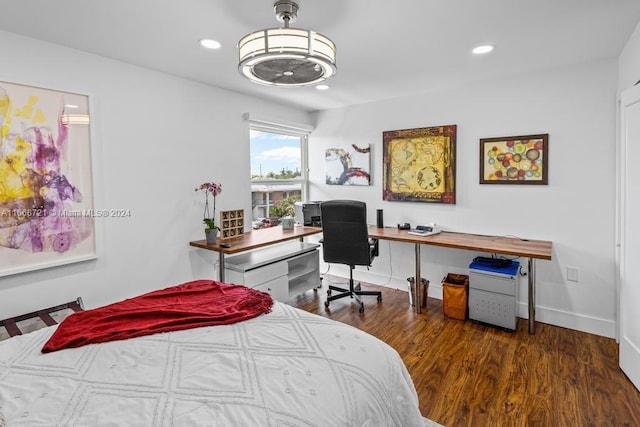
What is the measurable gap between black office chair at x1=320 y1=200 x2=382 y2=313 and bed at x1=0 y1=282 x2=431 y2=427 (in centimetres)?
176

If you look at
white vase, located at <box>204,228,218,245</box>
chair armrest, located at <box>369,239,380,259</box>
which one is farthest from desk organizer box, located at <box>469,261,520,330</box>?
white vase, located at <box>204,228,218,245</box>

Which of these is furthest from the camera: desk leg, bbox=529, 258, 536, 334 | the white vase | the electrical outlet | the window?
the window

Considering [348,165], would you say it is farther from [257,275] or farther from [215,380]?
[215,380]

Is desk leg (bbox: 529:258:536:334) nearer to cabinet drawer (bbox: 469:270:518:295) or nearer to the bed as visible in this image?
cabinet drawer (bbox: 469:270:518:295)

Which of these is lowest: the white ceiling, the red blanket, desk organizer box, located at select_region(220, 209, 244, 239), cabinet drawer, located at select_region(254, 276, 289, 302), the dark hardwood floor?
the dark hardwood floor

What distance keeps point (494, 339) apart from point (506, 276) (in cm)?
54

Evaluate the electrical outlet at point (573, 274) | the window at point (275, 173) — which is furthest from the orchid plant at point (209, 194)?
the electrical outlet at point (573, 274)

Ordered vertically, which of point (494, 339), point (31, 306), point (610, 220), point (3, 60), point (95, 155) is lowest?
point (494, 339)

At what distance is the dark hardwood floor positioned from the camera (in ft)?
6.39

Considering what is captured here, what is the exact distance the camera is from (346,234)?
3408 mm

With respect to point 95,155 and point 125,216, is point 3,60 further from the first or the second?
point 125,216

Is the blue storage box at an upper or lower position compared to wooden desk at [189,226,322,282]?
lower

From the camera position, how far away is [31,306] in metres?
2.32

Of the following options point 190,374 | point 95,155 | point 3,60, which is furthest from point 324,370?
point 3,60
